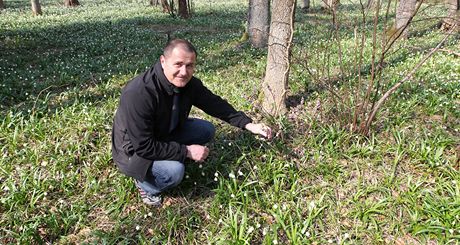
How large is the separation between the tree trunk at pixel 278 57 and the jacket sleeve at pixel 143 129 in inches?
79.4

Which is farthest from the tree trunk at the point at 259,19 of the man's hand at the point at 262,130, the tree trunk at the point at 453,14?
the man's hand at the point at 262,130

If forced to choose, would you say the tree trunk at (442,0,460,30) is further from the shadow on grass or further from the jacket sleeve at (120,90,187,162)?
the shadow on grass

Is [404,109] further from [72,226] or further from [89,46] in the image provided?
[89,46]

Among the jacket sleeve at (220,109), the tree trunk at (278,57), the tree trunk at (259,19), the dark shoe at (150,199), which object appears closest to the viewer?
→ the dark shoe at (150,199)

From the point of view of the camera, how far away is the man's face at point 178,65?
2.91 m

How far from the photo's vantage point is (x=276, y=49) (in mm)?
4684

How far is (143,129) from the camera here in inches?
116

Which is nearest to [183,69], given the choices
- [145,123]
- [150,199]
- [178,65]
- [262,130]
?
[178,65]

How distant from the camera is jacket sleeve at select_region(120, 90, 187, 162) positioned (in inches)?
115

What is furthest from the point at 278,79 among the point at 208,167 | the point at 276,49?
the point at 208,167

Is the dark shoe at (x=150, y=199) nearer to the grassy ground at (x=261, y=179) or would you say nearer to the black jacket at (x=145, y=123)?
the grassy ground at (x=261, y=179)

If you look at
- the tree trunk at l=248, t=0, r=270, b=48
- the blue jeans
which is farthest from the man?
the tree trunk at l=248, t=0, r=270, b=48

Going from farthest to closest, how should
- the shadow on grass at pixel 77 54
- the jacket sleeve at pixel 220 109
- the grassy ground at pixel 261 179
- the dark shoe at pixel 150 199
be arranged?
1. the shadow on grass at pixel 77 54
2. the jacket sleeve at pixel 220 109
3. the dark shoe at pixel 150 199
4. the grassy ground at pixel 261 179

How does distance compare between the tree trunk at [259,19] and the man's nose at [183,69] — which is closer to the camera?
the man's nose at [183,69]
